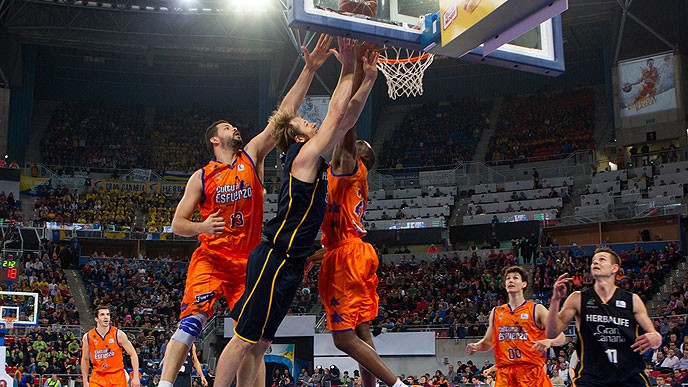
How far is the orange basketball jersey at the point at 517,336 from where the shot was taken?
29.7ft

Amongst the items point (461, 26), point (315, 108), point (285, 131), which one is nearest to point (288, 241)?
point (285, 131)

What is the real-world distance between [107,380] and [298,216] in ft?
19.4

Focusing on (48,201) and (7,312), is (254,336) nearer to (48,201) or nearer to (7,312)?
(7,312)

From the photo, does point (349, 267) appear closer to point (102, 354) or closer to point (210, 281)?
point (210, 281)

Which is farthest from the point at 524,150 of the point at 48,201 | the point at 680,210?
the point at 48,201

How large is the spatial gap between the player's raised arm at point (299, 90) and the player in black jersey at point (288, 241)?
810 mm

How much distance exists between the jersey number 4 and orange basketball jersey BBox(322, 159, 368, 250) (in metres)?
0.80

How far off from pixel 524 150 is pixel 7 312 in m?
27.4

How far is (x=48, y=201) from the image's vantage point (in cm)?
3591

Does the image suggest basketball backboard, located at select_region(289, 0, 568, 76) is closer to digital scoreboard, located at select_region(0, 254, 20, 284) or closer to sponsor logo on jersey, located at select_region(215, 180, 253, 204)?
sponsor logo on jersey, located at select_region(215, 180, 253, 204)

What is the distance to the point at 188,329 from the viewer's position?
6.73m

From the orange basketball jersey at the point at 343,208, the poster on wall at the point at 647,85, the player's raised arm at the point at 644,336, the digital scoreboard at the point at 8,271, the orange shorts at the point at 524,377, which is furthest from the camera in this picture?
the poster on wall at the point at 647,85

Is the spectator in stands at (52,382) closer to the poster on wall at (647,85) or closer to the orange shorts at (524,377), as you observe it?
the orange shorts at (524,377)

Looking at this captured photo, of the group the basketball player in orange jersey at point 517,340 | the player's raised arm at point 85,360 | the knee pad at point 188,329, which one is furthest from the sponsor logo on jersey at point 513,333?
the player's raised arm at point 85,360
